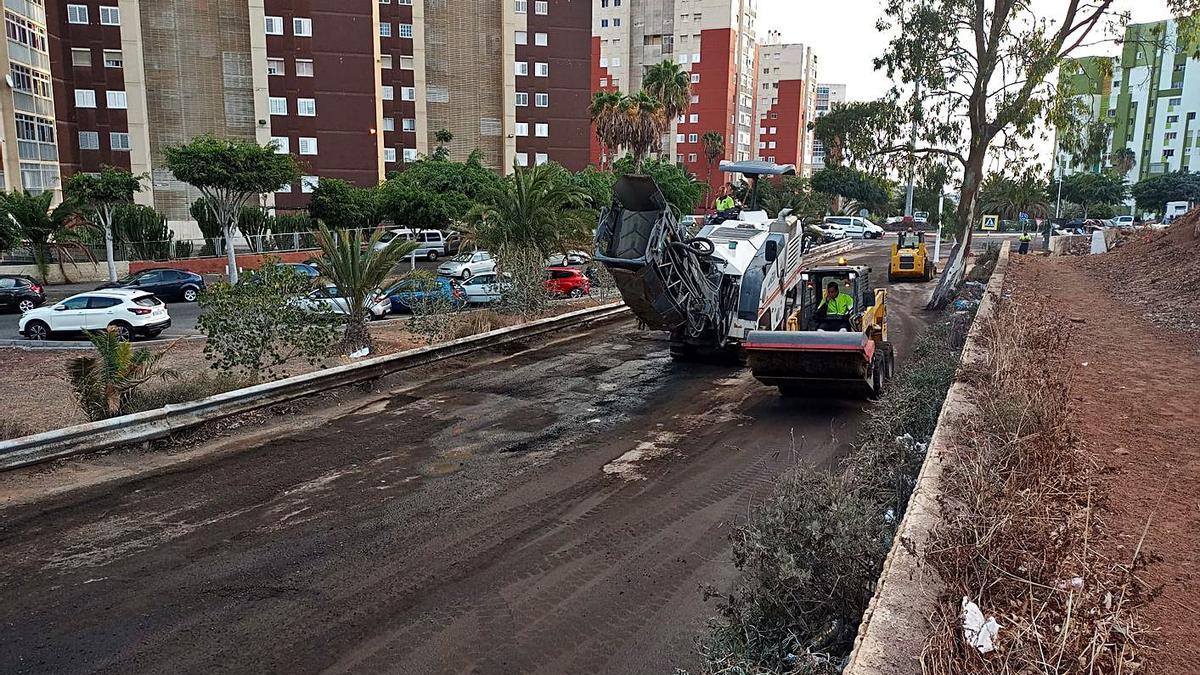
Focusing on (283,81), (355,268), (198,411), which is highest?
(283,81)

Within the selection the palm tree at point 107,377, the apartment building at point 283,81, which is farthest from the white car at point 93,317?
the apartment building at point 283,81

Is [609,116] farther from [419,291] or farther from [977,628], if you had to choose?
[977,628]

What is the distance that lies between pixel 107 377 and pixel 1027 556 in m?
11.3

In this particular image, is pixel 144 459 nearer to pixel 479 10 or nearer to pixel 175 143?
pixel 175 143

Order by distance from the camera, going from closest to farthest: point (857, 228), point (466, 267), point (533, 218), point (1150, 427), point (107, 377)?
point (1150, 427)
point (107, 377)
point (533, 218)
point (466, 267)
point (857, 228)

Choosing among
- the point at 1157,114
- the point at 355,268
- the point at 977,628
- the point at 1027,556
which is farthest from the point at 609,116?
the point at 1157,114

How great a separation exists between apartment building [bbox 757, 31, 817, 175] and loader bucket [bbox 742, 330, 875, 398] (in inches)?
4301

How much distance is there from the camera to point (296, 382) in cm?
1260

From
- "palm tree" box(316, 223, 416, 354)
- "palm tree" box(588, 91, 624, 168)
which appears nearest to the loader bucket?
"palm tree" box(316, 223, 416, 354)

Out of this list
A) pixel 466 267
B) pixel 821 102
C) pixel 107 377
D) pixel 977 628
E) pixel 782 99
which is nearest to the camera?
pixel 977 628

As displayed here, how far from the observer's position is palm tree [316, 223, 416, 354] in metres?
15.3

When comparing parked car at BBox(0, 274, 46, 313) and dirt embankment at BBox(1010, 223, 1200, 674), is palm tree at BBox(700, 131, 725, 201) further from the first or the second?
parked car at BBox(0, 274, 46, 313)

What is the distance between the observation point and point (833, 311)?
14070 mm

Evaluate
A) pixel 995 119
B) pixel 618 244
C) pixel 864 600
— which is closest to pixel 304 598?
pixel 864 600
